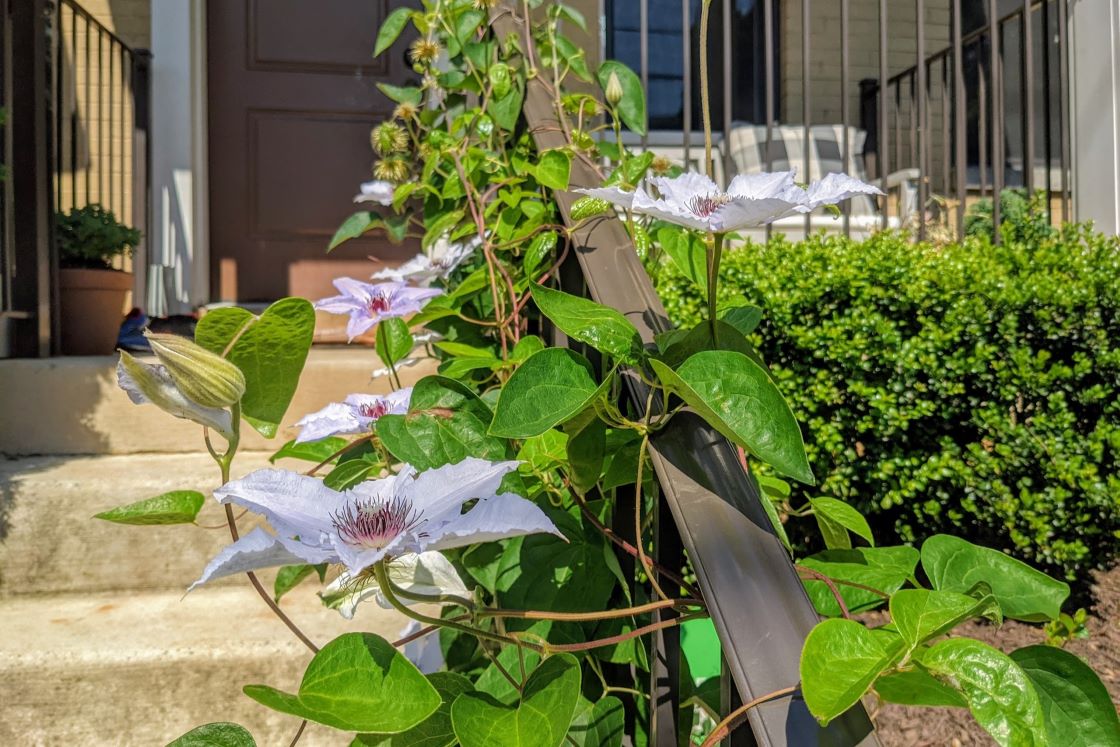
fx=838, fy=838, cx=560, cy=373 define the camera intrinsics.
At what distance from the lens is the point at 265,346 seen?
1.94 ft

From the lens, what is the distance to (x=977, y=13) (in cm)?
677

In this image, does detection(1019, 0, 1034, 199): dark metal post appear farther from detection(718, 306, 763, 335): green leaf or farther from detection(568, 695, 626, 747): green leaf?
detection(568, 695, 626, 747): green leaf

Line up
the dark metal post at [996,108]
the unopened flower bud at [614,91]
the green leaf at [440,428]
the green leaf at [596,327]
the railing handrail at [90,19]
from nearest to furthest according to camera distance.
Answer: the green leaf at [596,327] < the green leaf at [440,428] < the unopened flower bud at [614,91] < the dark metal post at [996,108] < the railing handrail at [90,19]

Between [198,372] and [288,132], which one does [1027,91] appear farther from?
[198,372]

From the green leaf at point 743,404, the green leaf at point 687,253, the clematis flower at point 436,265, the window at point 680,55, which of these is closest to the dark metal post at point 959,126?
the clematis flower at point 436,265

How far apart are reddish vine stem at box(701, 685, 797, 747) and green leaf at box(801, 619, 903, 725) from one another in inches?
2.1

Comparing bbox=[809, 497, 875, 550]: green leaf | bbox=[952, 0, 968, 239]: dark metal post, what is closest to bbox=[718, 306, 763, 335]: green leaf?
bbox=[809, 497, 875, 550]: green leaf

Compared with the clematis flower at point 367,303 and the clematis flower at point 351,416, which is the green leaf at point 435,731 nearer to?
the clematis flower at point 351,416

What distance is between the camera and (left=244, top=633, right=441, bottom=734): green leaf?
0.46 m

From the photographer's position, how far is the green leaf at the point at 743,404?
0.49m

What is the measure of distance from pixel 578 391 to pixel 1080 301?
1.66 metres

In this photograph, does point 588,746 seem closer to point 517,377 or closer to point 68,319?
point 517,377

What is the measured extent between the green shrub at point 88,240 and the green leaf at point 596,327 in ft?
10.3

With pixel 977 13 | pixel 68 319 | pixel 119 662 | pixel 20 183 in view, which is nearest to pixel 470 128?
pixel 119 662
